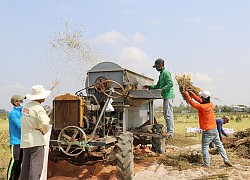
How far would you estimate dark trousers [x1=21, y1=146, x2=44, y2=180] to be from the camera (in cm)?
527

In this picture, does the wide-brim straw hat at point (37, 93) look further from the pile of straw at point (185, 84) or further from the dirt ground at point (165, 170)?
the pile of straw at point (185, 84)

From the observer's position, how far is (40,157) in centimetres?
541

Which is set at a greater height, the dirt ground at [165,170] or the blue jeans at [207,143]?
the blue jeans at [207,143]

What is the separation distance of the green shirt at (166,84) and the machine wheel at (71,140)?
269cm

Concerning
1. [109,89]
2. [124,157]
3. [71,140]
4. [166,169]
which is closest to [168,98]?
[109,89]

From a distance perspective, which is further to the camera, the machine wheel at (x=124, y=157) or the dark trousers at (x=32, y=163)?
the machine wheel at (x=124, y=157)

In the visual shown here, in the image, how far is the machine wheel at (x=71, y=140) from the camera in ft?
21.6

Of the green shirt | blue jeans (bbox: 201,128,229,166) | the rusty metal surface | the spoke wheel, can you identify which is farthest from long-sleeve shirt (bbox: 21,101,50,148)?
blue jeans (bbox: 201,128,229,166)

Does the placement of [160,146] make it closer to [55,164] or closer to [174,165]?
[174,165]

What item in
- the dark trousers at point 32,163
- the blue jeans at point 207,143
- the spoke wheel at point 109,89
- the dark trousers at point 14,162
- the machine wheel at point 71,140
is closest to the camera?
the dark trousers at point 32,163

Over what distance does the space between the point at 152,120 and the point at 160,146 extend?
4.80 ft

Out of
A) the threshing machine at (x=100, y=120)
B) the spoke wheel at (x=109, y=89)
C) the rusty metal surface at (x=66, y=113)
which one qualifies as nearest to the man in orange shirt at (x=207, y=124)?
the threshing machine at (x=100, y=120)

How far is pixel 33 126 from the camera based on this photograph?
5.34 meters

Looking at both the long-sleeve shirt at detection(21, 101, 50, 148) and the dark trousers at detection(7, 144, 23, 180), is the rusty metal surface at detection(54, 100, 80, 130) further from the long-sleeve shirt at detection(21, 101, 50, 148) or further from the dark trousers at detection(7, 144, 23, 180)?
the long-sleeve shirt at detection(21, 101, 50, 148)
